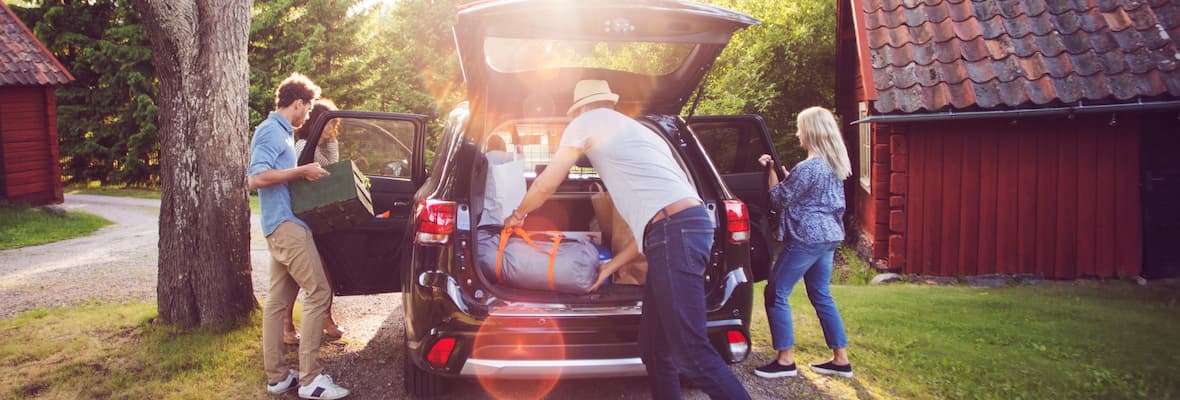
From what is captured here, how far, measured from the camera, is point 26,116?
1808cm

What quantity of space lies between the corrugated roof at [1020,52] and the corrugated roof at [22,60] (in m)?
16.3

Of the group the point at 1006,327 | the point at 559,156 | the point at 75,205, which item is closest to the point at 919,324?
the point at 1006,327

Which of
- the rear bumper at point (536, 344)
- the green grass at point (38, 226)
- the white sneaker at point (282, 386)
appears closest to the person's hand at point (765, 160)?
the rear bumper at point (536, 344)

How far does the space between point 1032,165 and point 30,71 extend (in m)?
18.5

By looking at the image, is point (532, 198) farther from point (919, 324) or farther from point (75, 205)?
point (75, 205)

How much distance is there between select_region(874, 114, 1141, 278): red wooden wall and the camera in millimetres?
10164

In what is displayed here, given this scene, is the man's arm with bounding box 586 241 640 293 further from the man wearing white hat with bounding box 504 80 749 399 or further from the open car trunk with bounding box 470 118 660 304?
the man wearing white hat with bounding box 504 80 749 399

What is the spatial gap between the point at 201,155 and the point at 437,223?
8.40 ft

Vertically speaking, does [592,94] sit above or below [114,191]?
above

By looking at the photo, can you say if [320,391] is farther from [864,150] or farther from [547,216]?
[864,150]

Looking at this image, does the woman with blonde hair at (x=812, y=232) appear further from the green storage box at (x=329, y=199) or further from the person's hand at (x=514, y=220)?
the green storage box at (x=329, y=199)

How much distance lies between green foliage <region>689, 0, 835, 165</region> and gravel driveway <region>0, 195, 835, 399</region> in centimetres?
951

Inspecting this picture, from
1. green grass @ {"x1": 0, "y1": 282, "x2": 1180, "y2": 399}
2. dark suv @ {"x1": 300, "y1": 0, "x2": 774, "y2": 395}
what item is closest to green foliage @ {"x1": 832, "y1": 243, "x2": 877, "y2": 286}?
green grass @ {"x1": 0, "y1": 282, "x2": 1180, "y2": 399}

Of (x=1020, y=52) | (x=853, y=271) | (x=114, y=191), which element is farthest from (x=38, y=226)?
(x=1020, y=52)
